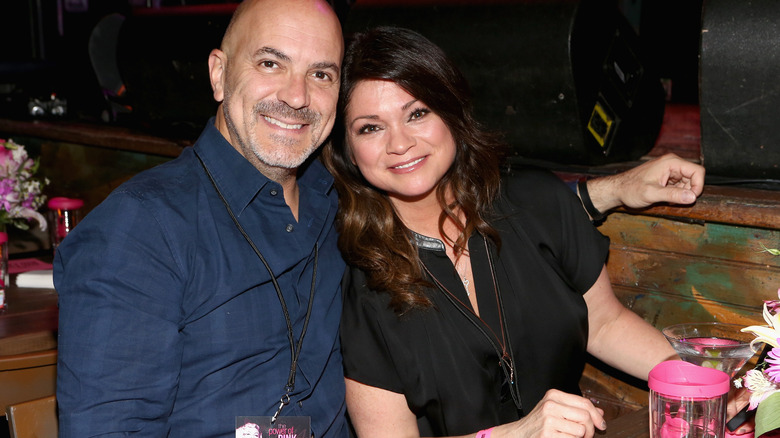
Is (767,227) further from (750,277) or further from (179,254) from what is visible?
(179,254)

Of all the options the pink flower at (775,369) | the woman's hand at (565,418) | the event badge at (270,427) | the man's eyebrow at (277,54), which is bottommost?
the event badge at (270,427)

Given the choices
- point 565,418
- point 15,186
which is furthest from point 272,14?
point 15,186

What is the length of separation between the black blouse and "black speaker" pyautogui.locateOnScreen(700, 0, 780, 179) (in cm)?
40

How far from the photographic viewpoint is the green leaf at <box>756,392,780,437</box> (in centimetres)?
117

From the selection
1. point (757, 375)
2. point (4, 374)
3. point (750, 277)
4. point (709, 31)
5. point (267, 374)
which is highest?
point (709, 31)

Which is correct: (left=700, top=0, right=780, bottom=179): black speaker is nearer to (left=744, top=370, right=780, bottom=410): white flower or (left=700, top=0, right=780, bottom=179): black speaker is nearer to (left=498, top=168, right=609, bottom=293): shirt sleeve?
(left=498, top=168, right=609, bottom=293): shirt sleeve

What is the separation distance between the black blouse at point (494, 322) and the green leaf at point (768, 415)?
2.85 feet

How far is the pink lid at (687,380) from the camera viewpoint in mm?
1344

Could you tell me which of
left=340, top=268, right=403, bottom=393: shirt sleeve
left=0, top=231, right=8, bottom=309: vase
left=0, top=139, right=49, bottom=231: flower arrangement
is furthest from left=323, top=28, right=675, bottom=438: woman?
left=0, top=139, right=49, bottom=231: flower arrangement

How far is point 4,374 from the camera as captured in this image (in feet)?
7.43

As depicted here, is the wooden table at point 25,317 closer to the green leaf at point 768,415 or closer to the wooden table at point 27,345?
the wooden table at point 27,345

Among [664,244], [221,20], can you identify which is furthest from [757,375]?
[221,20]

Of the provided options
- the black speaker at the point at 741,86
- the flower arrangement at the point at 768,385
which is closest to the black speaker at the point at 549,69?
the black speaker at the point at 741,86

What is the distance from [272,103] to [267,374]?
0.66 metres
